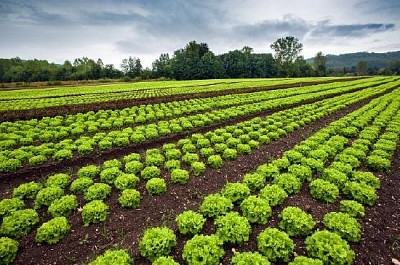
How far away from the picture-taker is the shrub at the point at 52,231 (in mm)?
6844

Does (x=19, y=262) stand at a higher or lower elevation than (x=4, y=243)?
lower

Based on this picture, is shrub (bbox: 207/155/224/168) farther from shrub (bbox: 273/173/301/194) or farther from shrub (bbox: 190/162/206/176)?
shrub (bbox: 273/173/301/194)

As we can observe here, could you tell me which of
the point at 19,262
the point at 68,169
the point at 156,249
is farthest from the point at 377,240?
the point at 68,169

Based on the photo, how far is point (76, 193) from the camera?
923cm

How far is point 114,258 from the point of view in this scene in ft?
19.4

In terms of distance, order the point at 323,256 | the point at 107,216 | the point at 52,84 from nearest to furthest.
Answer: the point at 323,256 → the point at 107,216 → the point at 52,84

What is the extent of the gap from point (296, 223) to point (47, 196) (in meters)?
8.06

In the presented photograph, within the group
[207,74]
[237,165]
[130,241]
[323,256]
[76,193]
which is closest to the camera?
[323,256]

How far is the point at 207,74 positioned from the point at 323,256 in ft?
342

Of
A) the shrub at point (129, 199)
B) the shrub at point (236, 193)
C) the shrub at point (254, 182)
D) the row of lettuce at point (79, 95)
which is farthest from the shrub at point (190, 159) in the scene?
the row of lettuce at point (79, 95)

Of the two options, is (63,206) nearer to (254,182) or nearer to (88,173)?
(88,173)

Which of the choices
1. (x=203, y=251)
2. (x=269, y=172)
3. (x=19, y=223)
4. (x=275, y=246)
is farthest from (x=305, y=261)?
(x=19, y=223)

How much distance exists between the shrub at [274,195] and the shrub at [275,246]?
1.77 metres

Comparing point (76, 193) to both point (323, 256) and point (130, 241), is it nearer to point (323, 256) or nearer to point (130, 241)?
point (130, 241)
